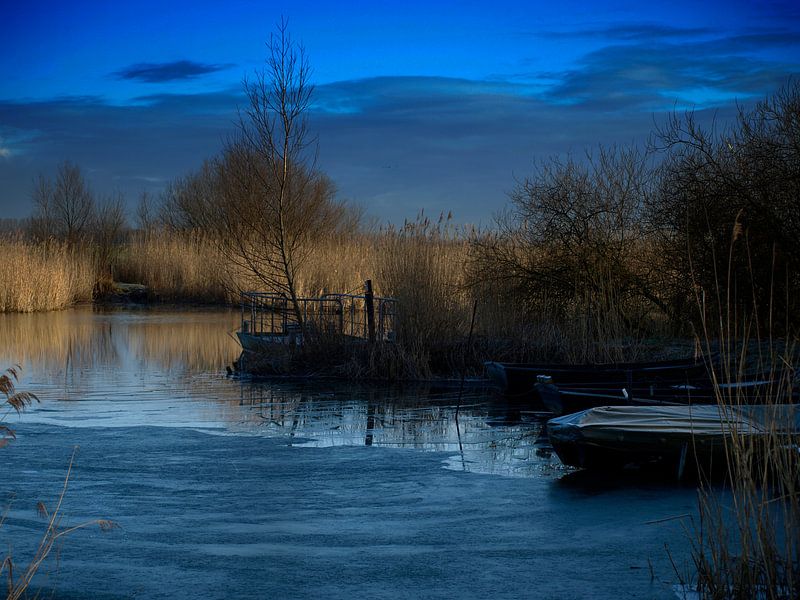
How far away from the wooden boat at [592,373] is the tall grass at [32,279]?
71.9 feet

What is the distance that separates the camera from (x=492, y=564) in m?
7.02

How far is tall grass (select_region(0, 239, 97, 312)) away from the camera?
1277 inches

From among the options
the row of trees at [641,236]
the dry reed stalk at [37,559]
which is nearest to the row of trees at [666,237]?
the row of trees at [641,236]

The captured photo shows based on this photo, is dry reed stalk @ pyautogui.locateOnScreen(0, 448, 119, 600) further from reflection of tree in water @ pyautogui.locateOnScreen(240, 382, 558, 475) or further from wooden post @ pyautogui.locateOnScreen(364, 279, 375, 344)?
wooden post @ pyautogui.locateOnScreen(364, 279, 375, 344)

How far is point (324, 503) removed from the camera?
8641 millimetres

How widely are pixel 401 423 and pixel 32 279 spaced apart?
23.4 meters

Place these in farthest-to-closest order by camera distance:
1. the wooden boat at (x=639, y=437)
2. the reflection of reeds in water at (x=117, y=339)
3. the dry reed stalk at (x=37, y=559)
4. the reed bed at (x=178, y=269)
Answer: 1. the reed bed at (x=178, y=269)
2. the reflection of reeds in water at (x=117, y=339)
3. the wooden boat at (x=639, y=437)
4. the dry reed stalk at (x=37, y=559)

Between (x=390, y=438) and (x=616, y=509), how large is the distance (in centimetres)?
384

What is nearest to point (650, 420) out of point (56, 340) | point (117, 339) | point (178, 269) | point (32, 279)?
point (117, 339)

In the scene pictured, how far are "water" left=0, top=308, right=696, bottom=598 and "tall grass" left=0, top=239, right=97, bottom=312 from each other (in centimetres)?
1840

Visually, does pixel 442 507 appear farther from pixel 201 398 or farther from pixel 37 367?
pixel 37 367

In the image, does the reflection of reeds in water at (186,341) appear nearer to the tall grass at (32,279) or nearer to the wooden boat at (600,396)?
the tall grass at (32,279)

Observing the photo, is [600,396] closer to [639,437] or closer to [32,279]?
[639,437]

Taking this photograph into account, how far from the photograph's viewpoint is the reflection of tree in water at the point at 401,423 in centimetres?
1111
